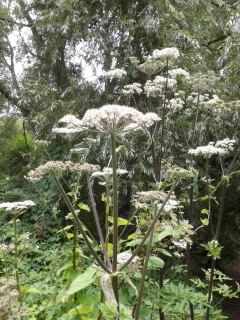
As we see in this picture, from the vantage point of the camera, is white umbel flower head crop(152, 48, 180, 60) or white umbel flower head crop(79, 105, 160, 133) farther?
white umbel flower head crop(152, 48, 180, 60)

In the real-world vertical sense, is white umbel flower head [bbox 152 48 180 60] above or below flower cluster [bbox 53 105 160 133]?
above

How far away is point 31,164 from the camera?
605 centimetres

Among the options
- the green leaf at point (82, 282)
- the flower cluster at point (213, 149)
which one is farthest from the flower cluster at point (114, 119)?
the flower cluster at point (213, 149)

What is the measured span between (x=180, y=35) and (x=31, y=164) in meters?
2.80

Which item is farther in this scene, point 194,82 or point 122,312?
point 194,82

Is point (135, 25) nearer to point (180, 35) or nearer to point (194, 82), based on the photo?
point (180, 35)

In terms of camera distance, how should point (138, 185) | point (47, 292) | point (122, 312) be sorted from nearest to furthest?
point (122, 312) < point (47, 292) < point (138, 185)

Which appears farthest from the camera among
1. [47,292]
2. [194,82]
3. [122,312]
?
[194,82]

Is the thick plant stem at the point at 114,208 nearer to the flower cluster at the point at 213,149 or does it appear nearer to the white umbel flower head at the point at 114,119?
the white umbel flower head at the point at 114,119

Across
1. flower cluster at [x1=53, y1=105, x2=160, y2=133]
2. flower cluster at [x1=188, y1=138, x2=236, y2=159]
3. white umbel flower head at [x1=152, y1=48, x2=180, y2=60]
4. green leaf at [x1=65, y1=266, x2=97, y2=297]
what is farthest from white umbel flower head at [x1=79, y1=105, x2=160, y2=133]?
white umbel flower head at [x1=152, y1=48, x2=180, y2=60]

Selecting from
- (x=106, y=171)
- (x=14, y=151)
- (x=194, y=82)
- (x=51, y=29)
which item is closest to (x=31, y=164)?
(x=14, y=151)

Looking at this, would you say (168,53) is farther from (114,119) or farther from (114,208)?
(114,208)

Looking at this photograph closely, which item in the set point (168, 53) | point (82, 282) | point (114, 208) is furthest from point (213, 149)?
point (82, 282)

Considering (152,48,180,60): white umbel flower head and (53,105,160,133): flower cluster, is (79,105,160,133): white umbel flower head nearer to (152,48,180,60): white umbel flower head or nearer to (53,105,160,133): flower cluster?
(53,105,160,133): flower cluster
